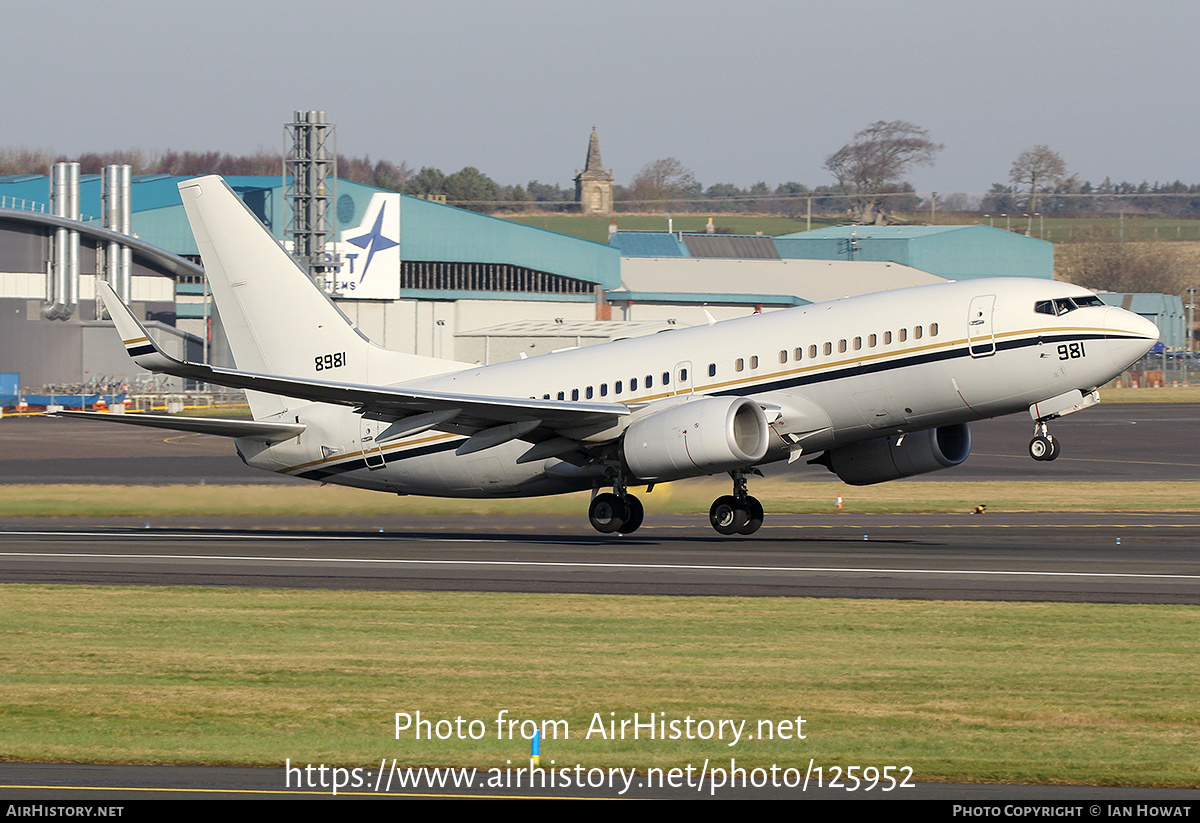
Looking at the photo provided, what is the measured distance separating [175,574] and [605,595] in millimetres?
8555

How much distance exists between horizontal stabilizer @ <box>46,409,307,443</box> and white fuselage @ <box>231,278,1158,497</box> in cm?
111

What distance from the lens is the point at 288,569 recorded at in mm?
26797

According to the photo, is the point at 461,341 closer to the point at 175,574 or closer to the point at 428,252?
the point at 428,252

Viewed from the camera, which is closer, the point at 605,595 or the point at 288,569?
the point at 605,595

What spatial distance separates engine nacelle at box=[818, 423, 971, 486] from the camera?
32.4 m

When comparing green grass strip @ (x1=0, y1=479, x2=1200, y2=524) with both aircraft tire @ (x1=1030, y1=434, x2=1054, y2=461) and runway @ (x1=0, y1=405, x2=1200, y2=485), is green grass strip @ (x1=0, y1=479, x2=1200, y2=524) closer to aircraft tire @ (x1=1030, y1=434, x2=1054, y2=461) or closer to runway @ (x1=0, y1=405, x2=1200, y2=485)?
runway @ (x1=0, y1=405, x2=1200, y2=485)

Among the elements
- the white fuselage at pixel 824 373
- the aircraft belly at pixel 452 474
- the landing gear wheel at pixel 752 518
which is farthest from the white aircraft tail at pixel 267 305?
the landing gear wheel at pixel 752 518

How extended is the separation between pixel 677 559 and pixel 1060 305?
377 inches

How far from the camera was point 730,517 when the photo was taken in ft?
109

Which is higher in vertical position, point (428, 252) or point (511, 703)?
point (428, 252)

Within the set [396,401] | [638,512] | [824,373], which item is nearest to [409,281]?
[638,512]

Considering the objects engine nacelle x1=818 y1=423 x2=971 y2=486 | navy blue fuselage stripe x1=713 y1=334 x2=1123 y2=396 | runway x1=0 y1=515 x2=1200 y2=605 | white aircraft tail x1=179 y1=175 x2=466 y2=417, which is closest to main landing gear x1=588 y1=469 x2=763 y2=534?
runway x1=0 y1=515 x2=1200 y2=605

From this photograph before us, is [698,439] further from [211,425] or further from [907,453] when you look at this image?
[211,425]

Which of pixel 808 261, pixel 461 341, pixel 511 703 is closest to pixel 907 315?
pixel 511 703
